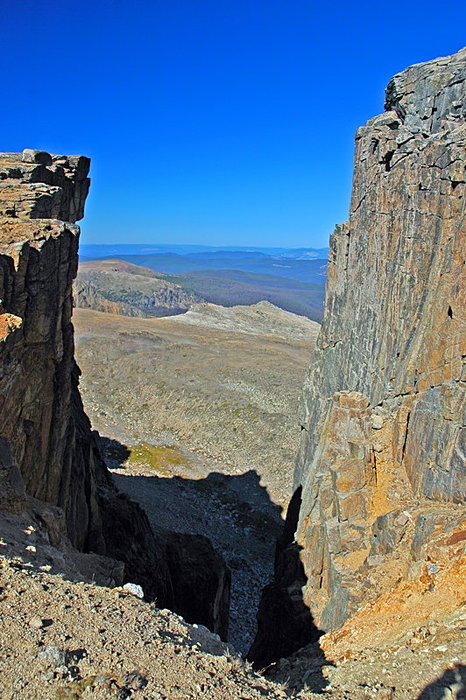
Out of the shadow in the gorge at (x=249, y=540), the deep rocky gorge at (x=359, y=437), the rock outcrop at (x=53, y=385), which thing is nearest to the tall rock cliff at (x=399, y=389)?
the deep rocky gorge at (x=359, y=437)

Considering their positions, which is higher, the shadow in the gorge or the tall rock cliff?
the tall rock cliff

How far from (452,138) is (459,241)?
4367mm

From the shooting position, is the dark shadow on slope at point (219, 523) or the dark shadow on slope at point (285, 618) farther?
the dark shadow on slope at point (219, 523)

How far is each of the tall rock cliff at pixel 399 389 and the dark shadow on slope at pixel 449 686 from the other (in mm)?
4725

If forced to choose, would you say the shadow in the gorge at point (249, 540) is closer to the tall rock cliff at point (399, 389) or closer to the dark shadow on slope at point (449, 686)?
the tall rock cliff at point (399, 389)

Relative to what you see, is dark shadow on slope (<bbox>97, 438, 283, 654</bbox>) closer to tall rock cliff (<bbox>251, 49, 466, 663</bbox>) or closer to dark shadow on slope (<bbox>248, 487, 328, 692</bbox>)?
dark shadow on slope (<bbox>248, 487, 328, 692</bbox>)

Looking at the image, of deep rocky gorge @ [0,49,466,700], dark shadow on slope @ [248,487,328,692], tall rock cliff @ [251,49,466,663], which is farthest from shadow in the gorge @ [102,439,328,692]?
tall rock cliff @ [251,49,466,663]

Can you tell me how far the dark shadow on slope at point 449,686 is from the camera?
430 inches

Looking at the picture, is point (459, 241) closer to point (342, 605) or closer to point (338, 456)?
point (338, 456)

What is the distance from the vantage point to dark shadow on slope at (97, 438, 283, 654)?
3094cm

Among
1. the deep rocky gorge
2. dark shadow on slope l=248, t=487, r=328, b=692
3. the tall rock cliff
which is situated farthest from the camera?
dark shadow on slope l=248, t=487, r=328, b=692

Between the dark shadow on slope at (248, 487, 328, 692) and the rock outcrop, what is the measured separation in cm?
283

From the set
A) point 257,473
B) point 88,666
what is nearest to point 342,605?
point 88,666

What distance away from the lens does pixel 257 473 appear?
53094 mm
